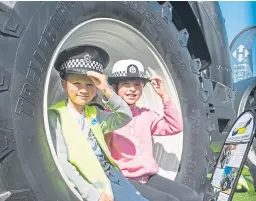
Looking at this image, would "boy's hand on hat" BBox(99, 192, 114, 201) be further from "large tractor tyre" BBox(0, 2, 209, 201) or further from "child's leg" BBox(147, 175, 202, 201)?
"child's leg" BBox(147, 175, 202, 201)

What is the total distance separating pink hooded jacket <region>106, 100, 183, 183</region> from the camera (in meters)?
2.25

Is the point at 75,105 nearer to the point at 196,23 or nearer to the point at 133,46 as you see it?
the point at 133,46

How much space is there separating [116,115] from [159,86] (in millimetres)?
391

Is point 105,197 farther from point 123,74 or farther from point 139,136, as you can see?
point 123,74

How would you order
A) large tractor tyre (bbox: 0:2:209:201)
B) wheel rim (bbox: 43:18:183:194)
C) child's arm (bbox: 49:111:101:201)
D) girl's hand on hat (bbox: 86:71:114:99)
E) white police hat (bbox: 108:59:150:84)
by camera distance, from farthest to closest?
white police hat (bbox: 108:59:150:84), wheel rim (bbox: 43:18:183:194), girl's hand on hat (bbox: 86:71:114:99), child's arm (bbox: 49:111:101:201), large tractor tyre (bbox: 0:2:209:201)

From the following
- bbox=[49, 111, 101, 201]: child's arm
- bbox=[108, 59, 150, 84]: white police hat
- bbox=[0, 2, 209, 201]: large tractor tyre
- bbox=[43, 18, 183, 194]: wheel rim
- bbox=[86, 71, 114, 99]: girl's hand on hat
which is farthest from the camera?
bbox=[108, 59, 150, 84]: white police hat

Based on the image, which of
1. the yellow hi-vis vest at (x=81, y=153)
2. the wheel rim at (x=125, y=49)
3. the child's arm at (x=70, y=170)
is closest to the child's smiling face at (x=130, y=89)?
the wheel rim at (x=125, y=49)

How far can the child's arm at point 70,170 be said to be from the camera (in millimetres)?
1757

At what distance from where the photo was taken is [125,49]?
2.32 meters

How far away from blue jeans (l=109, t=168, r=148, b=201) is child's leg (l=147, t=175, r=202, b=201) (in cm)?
24

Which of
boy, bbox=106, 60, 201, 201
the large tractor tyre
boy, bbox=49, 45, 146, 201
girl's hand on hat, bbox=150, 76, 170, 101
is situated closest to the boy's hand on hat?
boy, bbox=49, 45, 146, 201

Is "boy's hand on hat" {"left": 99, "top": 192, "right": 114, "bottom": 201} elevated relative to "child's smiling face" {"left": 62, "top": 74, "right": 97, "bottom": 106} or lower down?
lower down

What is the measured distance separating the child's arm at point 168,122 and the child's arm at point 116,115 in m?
0.34

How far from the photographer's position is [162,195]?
215cm
